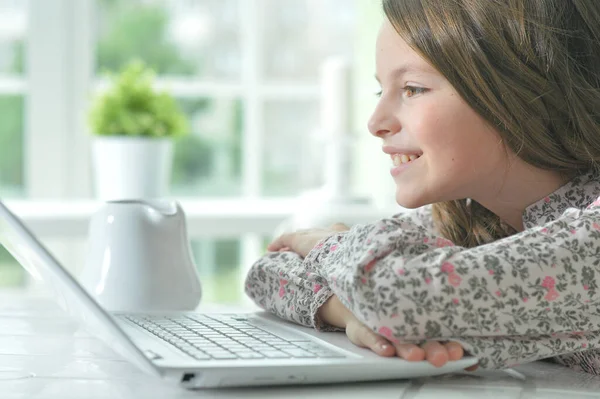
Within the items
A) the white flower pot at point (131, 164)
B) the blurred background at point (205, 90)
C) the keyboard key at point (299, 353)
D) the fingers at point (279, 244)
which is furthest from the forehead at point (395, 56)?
the blurred background at point (205, 90)

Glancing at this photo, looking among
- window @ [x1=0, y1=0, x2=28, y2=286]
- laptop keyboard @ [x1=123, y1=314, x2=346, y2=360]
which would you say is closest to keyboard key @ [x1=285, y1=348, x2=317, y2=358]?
laptop keyboard @ [x1=123, y1=314, x2=346, y2=360]

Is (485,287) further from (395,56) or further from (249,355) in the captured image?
(395,56)

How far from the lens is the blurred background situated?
332 cm

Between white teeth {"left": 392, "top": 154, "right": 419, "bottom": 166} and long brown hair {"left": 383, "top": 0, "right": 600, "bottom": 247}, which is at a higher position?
long brown hair {"left": 383, "top": 0, "right": 600, "bottom": 247}

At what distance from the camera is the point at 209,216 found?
2914 millimetres

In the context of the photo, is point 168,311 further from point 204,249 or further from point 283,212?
point 204,249

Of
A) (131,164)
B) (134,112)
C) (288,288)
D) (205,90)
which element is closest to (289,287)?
(288,288)

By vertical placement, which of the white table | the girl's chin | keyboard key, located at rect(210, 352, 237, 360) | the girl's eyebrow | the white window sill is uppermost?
the girl's eyebrow

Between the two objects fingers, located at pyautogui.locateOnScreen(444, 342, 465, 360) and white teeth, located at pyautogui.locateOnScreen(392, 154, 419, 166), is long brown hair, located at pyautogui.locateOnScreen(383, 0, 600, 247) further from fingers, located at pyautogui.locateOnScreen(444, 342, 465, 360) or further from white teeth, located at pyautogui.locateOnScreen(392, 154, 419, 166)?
fingers, located at pyautogui.locateOnScreen(444, 342, 465, 360)

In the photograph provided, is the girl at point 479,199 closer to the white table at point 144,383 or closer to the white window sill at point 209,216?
the white table at point 144,383

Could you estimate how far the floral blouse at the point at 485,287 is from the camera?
75cm

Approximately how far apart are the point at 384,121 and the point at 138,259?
0.33m

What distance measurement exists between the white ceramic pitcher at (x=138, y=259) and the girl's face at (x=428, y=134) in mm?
284

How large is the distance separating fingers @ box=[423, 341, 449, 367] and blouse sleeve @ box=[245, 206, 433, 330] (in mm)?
168
